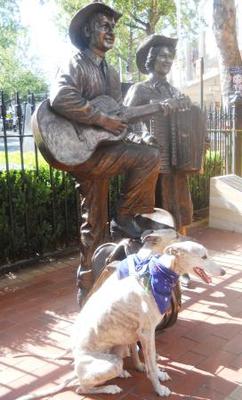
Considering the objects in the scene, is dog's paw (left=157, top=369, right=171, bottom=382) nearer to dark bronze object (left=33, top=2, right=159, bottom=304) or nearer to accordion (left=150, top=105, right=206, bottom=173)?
dark bronze object (left=33, top=2, right=159, bottom=304)

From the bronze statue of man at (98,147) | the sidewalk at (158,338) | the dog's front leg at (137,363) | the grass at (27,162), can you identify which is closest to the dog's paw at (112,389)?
the sidewalk at (158,338)

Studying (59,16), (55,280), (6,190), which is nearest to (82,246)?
(55,280)

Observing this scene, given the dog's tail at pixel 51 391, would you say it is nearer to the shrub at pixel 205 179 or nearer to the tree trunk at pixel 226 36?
the shrub at pixel 205 179

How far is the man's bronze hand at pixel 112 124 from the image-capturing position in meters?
3.21

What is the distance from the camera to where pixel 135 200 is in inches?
140

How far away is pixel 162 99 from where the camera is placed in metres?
4.15

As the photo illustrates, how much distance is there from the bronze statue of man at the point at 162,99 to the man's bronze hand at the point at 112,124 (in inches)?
31.1

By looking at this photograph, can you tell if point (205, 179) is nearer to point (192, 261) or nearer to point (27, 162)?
point (27, 162)

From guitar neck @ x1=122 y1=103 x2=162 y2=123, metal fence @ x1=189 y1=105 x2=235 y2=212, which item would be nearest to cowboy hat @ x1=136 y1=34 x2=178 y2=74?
guitar neck @ x1=122 y1=103 x2=162 y2=123

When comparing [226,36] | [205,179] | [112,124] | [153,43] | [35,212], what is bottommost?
[35,212]

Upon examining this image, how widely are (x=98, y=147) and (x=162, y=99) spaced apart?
113 cm

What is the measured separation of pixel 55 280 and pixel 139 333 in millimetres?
2609

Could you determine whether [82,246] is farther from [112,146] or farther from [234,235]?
[234,235]

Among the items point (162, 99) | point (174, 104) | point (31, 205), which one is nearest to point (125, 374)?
point (174, 104)
